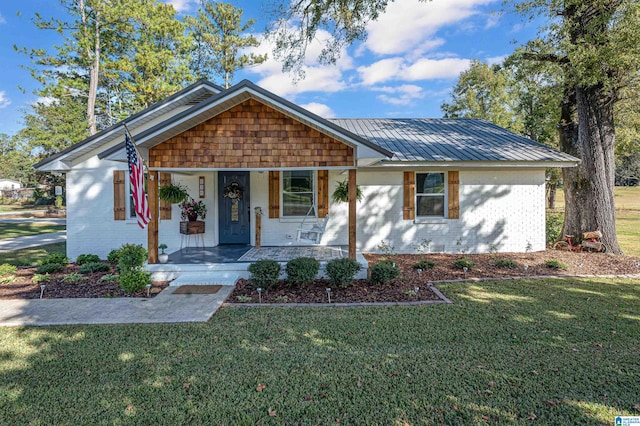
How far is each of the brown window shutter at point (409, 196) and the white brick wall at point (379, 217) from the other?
150 mm

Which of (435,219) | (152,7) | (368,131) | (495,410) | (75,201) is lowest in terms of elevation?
(495,410)

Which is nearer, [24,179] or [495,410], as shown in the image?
[495,410]

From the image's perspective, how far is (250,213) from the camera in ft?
31.5

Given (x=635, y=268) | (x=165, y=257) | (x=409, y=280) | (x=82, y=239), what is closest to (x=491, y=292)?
(x=409, y=280)

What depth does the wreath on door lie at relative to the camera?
30.6 feet

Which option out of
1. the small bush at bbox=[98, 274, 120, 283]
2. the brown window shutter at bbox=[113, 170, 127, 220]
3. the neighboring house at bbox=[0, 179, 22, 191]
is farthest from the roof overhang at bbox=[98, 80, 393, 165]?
the neighboring house at bbox=[0, 179, 22, 191]

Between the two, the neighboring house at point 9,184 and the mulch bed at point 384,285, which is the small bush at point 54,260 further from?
the neighboring house at point 9,184

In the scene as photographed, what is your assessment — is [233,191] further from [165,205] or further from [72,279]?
[72,279]

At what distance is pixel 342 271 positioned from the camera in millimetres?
6094

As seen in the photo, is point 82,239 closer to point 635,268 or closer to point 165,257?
point 165,257

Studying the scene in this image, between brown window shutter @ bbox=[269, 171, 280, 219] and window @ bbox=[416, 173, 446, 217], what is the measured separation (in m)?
4.23

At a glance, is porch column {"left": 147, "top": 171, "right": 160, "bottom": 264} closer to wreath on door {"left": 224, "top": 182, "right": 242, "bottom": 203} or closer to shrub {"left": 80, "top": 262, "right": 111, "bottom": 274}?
shrub {"left": 80, "top": 262, "right": 111, "bottom": 274}

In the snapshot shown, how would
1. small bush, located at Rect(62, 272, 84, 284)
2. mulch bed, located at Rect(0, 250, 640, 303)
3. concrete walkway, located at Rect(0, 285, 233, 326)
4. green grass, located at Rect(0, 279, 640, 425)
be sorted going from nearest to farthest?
green grass, located at Rect(0, 279, 640, 425) < concrete walkway, located at Rect(0, 285, 233, 326) < mulch bed, located at Rect(0, 250, 640, 303) < small bush, located at Rect(62, 272, 84, 284)

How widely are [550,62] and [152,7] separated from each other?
21511 mm
